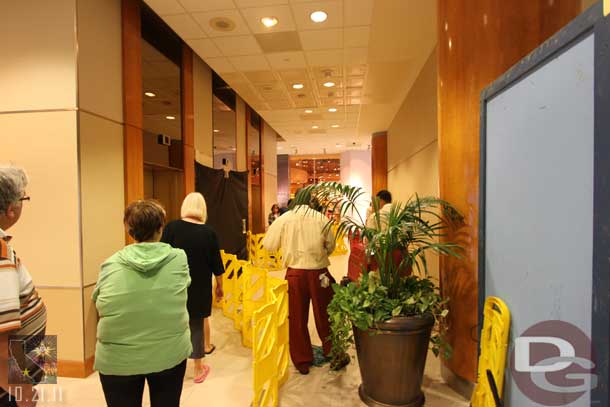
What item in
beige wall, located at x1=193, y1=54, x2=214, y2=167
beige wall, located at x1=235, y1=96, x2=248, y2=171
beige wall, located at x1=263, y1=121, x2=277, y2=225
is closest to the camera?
beige wall, located at x1=193, y1=54, x2=214, y2=167

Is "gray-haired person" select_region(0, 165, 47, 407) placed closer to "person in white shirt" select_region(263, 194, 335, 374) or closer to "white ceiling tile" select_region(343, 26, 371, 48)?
"person in white shirt" select_region(263, 194, 335, 374)

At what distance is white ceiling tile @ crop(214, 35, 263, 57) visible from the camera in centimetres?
409

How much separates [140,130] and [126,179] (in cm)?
56

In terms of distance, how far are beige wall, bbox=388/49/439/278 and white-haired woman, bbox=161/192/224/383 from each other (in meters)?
3.05

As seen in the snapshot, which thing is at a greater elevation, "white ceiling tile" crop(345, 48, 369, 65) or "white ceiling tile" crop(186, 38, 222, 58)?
"white ceiling tile" crop(345, 48, 369, 65)

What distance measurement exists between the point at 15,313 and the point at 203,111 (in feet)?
15.2

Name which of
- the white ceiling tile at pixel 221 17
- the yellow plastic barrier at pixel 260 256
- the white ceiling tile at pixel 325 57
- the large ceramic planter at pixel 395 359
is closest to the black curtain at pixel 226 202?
Answer: the yellow plastic barrier at pixel 260 256

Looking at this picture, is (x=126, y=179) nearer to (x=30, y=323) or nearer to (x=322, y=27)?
(x=30, y=323)

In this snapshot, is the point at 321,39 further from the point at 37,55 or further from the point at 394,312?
the point at 394,312

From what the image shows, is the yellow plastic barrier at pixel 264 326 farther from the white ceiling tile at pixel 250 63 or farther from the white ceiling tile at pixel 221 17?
the white ceiling tile at pixel 250 63

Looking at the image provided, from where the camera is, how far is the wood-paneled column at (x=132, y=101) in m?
3.32

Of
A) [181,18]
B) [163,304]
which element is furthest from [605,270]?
[181,18]

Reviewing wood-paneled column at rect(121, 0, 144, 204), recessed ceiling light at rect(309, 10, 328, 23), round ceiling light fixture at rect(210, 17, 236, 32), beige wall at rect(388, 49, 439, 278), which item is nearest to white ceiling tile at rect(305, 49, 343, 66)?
recessed ceiling light at rect(309, 10, 328, 23)

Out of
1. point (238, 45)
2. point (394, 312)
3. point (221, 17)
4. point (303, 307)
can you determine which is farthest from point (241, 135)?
point (394, 312)
